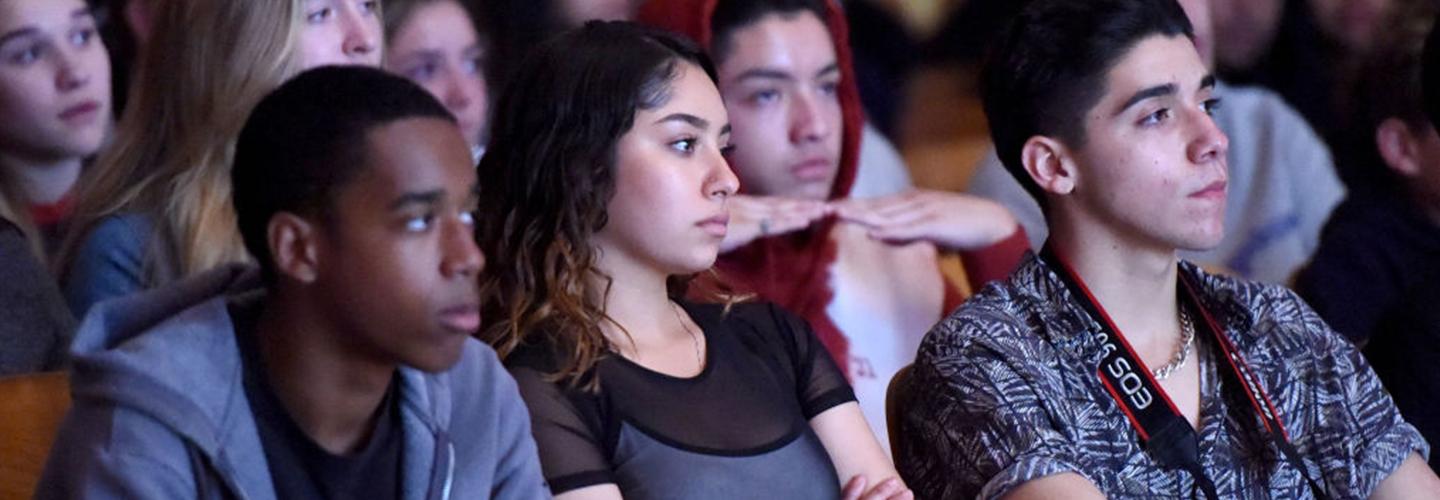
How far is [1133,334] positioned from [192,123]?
110 centimetres

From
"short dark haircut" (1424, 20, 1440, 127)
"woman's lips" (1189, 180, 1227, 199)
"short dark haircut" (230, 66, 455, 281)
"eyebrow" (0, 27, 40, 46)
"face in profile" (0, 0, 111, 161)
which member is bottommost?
"short dark haircut" (1424, 20, 1440, 127)

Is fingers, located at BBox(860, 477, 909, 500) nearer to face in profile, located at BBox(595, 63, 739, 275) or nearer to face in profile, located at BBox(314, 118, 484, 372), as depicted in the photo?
face in profile, located at BBox(595, 63, 739, 275)

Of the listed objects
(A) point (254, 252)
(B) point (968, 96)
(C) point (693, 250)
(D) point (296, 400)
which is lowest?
(B) point (968, 96)

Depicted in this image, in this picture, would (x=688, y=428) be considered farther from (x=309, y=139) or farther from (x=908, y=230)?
(x=908, y=230)

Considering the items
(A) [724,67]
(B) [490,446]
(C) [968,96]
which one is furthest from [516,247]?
(C) [968,96]

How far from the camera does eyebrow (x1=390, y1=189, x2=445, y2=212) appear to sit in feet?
4.82

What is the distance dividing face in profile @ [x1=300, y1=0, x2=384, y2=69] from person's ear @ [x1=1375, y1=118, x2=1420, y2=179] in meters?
1.37

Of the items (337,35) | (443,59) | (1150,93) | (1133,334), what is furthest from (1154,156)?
(443,59)

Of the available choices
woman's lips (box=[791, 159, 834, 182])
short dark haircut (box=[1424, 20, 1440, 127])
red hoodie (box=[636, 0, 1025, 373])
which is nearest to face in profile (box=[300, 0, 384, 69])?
red hoodie (box=[636, 0, 1025, 373])

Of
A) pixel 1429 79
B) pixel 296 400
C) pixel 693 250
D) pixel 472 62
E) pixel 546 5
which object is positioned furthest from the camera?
pixel 546 5

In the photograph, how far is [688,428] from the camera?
6.04 feet

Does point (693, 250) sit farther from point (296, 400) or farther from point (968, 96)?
point (968, 96)

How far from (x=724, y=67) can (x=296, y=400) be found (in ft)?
4.23

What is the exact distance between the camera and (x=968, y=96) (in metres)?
4.18
